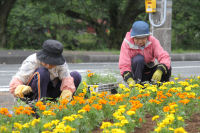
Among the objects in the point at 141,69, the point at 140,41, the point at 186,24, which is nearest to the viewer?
the point at 140,41

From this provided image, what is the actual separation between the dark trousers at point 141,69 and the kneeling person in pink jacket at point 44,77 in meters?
1.08

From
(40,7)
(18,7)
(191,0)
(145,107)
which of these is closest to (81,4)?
(40,7)

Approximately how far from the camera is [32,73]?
172 inches

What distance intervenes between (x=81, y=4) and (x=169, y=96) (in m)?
14.6

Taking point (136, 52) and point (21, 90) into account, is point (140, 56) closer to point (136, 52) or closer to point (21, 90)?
point (136, 52)

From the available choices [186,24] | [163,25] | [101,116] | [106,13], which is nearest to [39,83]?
[101,116]

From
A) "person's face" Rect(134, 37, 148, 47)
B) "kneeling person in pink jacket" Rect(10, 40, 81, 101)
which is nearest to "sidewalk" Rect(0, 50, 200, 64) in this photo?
"person's face" Rect(134, 37, 148, 47)

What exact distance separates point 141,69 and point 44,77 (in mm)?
1643

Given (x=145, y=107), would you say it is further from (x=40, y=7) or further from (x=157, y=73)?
(x=40, y=7)

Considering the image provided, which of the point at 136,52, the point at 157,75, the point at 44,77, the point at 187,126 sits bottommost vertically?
the point at 187,126

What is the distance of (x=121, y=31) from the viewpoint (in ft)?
61.3

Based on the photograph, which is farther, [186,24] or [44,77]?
[186,24]

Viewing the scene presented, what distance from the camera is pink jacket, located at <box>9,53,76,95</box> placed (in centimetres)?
Answer: 436

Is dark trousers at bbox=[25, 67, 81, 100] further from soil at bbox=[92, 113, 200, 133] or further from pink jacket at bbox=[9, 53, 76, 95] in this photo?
soil at bbox=[92, 113, 200, 133]
